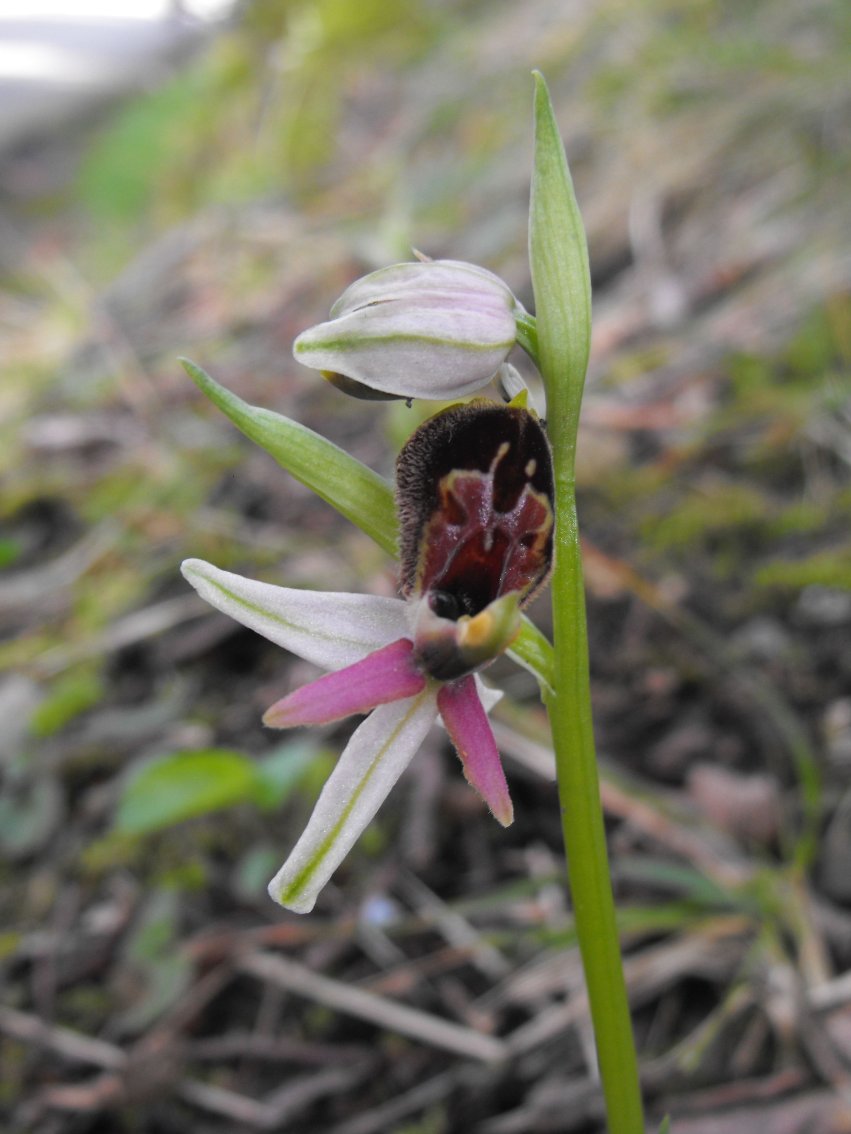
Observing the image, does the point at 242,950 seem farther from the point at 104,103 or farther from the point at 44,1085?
the point at 104,103

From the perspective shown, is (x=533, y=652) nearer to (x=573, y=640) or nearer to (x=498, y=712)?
(x=573, y=640)

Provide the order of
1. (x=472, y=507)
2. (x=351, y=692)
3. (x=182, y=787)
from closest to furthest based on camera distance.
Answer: (x=351, y=692) → (x=472, y=507) → (x=182, y=787)

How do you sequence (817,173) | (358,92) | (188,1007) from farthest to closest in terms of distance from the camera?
1. (358,92)
2. (817,173)
3. (188,1007)

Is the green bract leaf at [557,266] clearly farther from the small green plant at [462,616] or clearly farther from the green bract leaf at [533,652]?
the green bract leaf at [533,652]

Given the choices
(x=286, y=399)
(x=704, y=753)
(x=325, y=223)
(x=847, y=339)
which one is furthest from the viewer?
(x=325, y=223)

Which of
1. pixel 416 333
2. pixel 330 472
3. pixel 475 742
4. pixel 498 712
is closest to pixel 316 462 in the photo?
pixel 330 472

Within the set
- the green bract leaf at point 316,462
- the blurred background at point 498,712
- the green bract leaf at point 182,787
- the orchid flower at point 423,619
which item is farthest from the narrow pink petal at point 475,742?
the green bract leaf at point 182,787

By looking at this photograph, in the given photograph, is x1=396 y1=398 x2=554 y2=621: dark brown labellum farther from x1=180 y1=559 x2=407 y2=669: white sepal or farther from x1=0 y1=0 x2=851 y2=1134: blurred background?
x1=0 y1=0 x2=851 y2=1134: blurred background

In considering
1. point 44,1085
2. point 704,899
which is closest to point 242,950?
point 44,1085
